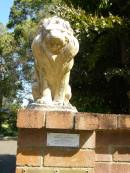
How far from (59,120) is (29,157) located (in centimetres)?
41

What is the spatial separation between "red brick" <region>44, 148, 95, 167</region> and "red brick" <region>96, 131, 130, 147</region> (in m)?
0.33

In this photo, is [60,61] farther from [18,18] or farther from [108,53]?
[18,18]

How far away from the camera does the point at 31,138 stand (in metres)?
4.29

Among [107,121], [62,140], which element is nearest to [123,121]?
[107,121]

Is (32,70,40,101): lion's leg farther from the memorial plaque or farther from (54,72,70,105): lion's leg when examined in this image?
the memorial plaque

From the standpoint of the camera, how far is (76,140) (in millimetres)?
4316

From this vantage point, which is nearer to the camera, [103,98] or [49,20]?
[49,20]

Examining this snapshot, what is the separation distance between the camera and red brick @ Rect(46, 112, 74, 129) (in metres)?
4.20

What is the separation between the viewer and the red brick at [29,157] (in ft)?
13.9

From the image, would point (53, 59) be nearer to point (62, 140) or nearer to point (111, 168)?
point (62, 140)

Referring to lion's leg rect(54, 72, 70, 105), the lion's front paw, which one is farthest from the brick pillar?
lion's leg rect(54, 72, 70, 105)

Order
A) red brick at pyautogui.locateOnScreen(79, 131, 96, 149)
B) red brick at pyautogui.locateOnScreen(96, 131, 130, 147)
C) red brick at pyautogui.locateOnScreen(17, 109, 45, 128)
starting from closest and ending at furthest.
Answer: red brick at pyautogui.locateOnScreen(17, 109, 45, 128) < red brick at pyautogui.locateOnScreen(79, 131, 96, 149) < red brick at pyautogui.locateOnScreen(96, 131, 130, 147)

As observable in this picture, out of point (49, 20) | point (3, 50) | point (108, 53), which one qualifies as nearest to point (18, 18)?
point (3, 50)

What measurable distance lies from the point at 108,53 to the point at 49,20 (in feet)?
24.8
